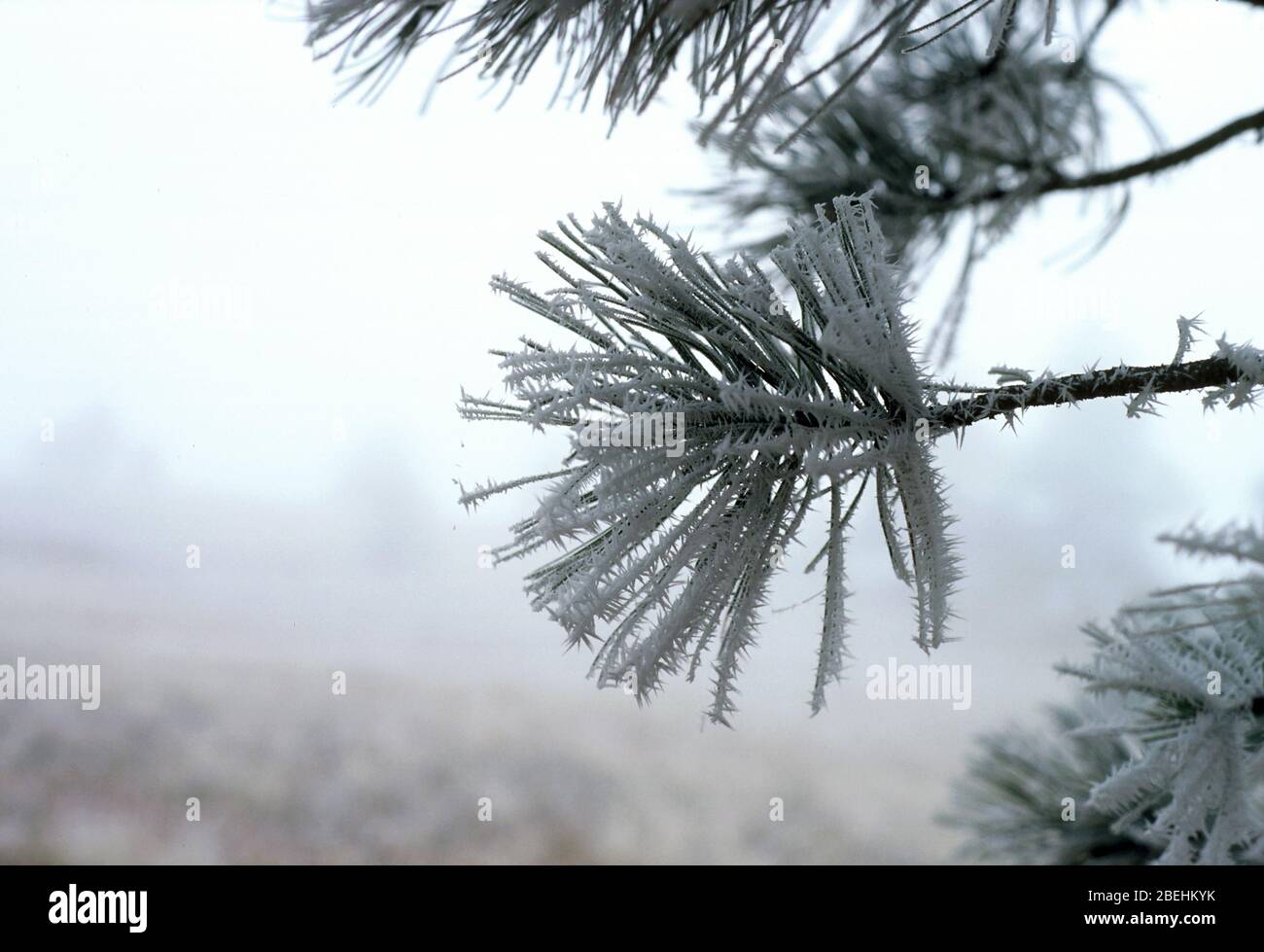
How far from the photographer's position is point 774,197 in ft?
2.80

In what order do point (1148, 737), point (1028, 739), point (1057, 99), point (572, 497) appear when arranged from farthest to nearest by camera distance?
1. point (1057, 99)
2. point (1028, 739)
3. point (1148, 737)
4. point (572, 497)

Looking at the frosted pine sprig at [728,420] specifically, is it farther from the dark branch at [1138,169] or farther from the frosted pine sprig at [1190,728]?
the dark branch at [1138,169]

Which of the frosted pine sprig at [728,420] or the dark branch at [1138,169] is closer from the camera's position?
the frosted pine sprig at [728,420]

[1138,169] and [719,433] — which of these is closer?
[719,433]

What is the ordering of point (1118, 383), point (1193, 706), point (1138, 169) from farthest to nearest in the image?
point (1138, 169), point (1193, 706), point (1118, 383)

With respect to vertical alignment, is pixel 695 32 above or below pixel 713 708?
above

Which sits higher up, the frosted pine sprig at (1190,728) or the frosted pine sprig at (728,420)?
the frosted pine sprig at (728,420)

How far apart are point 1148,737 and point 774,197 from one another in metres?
0.56

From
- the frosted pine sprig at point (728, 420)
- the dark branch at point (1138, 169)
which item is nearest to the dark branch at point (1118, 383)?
the frosted pine sprig at point (728, 420)

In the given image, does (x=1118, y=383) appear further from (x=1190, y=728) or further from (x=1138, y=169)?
(x=1138, y=169)

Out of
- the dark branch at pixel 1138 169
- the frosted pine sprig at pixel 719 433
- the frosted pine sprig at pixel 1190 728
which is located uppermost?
the dark branch at pixel 1138 169

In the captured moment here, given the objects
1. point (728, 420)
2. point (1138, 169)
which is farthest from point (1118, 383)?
point (1138, 169)
